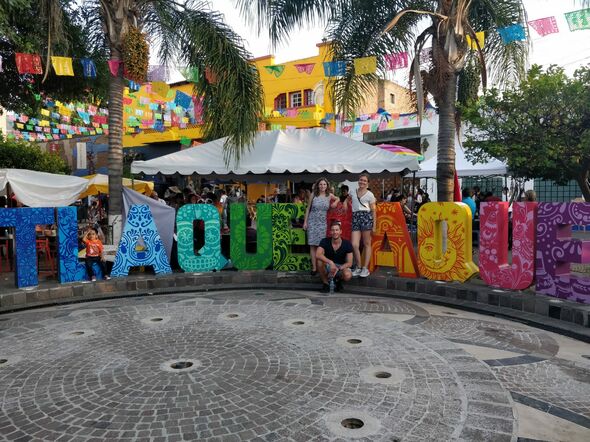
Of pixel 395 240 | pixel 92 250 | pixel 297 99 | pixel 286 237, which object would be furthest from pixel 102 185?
pixel 297 99

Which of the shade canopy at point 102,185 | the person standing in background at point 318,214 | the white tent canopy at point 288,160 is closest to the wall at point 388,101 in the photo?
the shade canopy at point 102,185

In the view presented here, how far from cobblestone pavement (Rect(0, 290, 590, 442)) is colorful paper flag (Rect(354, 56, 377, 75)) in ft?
19.8

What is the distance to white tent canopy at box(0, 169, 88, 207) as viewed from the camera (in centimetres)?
988

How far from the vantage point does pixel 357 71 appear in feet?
34.0

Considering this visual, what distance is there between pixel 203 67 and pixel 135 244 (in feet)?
12.7

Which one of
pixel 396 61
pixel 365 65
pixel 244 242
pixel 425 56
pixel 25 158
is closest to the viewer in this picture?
pixel 244 242

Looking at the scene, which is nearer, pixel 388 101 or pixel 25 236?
pixel 25 236

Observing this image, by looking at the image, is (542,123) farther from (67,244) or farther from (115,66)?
(67,244)

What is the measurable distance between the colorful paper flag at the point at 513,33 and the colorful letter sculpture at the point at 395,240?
4.70m

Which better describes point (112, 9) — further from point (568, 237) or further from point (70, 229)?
point (568, 237)

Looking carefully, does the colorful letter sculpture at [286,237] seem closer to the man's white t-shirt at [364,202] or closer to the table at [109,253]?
the man's white t-shirt at [364,202]

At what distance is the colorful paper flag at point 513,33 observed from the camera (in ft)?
30.7

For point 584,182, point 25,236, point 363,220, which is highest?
point 584,182

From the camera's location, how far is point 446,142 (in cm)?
934
